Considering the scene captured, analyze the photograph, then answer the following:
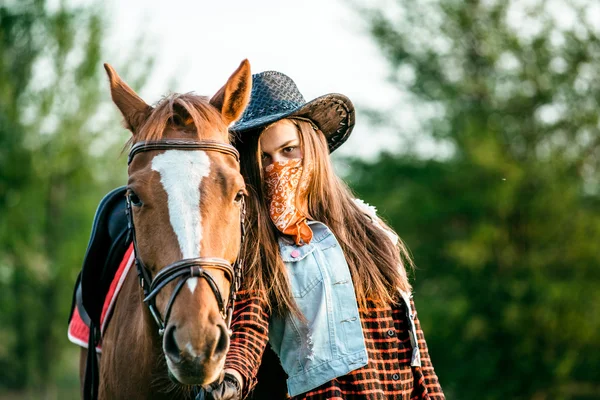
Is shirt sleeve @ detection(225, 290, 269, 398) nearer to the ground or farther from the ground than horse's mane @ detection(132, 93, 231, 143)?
nearer to the ground

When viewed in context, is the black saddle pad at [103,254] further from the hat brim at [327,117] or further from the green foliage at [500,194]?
the green foliage at [500,194]

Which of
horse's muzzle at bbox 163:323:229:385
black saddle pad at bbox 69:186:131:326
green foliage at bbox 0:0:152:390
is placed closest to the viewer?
horse's muzzle at bbox 163:323:229:385

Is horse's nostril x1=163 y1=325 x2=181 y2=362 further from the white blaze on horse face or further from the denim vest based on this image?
the denim vest

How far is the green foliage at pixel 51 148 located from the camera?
721 inches

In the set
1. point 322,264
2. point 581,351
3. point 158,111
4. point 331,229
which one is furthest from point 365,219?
point 581,351

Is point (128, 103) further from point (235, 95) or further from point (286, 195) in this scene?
point (286, 195)

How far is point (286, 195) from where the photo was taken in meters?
3.48

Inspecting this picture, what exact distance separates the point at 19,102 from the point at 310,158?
54.7ft

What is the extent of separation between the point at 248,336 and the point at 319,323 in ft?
1.07

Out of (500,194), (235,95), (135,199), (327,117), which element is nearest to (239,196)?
(135,199)

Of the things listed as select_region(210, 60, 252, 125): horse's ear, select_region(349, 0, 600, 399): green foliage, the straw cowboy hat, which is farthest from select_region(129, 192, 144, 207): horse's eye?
select_region(349, 0, 600, 399): green foliage

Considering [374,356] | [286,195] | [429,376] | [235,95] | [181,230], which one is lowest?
[429,376]

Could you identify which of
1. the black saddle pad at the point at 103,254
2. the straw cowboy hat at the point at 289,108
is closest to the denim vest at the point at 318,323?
the straw cowboy hat at the point at 289,108

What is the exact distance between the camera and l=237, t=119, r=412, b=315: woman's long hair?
332 cm
